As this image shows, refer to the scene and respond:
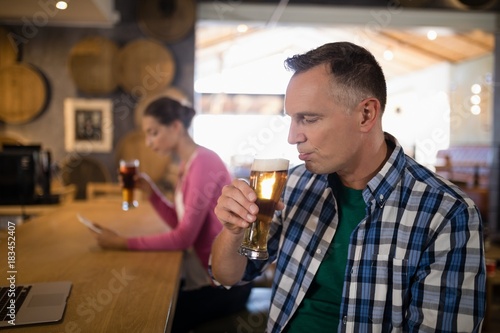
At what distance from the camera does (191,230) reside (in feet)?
6.53

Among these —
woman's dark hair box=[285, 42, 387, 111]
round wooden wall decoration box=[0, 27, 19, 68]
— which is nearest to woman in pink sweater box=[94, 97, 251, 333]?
woman's dark hair box=[285, 42, 387, 111]

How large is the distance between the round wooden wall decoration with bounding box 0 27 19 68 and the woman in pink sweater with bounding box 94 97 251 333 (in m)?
3.34

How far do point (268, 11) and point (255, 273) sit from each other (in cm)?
405

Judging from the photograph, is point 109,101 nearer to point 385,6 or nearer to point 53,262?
point 385,6

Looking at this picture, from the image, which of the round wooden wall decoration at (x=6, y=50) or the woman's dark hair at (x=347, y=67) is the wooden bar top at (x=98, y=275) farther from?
the round wooden wall decoration at (x=6, y=50)

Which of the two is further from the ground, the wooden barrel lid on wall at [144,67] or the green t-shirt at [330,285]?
the wooden barrel lid on wall at [144,67]

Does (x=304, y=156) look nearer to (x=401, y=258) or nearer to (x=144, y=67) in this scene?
(x=401, y=258)

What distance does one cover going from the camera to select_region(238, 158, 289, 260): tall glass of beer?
124 cm

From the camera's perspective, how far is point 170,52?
4969 mm

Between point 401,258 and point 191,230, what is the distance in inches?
39.8

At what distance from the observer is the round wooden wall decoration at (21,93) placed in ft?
15.7

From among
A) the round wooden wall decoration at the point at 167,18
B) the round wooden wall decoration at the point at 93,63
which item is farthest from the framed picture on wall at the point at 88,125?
the round wooden wall decoration at the point at 167,18

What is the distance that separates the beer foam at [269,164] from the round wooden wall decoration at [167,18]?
4.06 m

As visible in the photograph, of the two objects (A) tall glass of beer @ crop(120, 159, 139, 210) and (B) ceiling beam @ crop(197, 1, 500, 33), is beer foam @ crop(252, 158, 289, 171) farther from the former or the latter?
(B) ceiling beam @ crop(197, 1, 500, 33)
